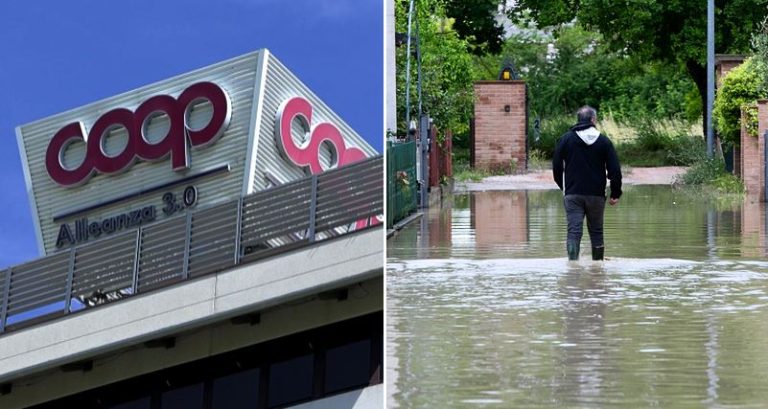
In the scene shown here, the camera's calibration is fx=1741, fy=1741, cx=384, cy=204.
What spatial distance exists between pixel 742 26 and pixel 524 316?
39680 millimetres

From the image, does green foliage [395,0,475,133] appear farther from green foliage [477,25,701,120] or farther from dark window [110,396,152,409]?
green foliage [477,25,701,120]

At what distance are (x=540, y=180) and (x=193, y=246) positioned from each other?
31698 millimetres

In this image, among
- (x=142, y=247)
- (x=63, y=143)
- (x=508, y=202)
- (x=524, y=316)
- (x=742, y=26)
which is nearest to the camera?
(x=63, y=143)

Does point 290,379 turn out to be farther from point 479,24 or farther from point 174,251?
point 479,24

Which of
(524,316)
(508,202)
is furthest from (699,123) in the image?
(524,316)

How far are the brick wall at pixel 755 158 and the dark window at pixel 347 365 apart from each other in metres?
21.4

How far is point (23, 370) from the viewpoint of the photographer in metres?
8.17

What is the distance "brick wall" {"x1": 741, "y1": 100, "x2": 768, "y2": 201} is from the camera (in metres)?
30.1

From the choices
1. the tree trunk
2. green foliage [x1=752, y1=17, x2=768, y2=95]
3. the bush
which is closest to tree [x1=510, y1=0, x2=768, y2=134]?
the tree trunk

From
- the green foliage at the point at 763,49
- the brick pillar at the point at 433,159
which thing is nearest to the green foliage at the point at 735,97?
the green foliage at the point at 763,49

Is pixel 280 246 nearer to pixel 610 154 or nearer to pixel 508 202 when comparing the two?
pixel 610 154

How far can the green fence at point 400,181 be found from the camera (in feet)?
70.1

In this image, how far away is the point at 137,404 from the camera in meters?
8.59

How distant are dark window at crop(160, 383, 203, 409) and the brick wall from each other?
22274mm
